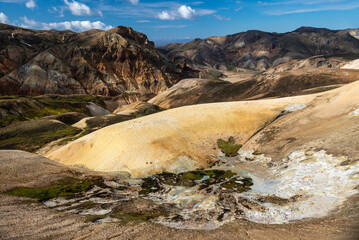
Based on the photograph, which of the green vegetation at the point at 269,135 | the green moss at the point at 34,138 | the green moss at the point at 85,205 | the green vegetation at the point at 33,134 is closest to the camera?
the green moss at the point at 85,205

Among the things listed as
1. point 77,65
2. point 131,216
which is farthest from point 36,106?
point 131,216

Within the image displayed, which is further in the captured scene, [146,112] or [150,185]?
[146,112]

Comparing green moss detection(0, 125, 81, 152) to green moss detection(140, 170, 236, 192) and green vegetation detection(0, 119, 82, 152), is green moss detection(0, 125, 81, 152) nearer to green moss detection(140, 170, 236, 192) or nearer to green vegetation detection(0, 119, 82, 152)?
green vegetation detection(0, 119, 82, 152)

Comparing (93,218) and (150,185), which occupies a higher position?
(93,218)

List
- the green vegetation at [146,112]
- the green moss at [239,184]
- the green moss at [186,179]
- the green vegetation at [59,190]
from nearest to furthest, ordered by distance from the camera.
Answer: the green vegetation at [59,190] → the green moss at [239,184] → the green moss at [186,179] → the green vegetation at [146,112]

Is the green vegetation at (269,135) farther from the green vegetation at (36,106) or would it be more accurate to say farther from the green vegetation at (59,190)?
the green vegetation at (36,106)

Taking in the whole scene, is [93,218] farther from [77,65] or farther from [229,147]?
[77,65]

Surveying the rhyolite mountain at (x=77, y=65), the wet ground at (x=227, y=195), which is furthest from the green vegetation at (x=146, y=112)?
the wet ground at (x=227, y=195)
